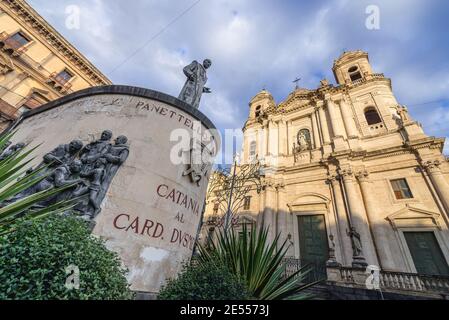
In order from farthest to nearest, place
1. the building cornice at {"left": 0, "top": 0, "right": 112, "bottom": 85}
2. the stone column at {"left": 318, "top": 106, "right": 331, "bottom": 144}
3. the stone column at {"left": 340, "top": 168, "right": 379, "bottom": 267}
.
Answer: the stone column at {"left": 318, "top": 106, "right": 331, "bottom": 144} → the building cornice at {"left": 0, "top": 0, "right": 112, "bottom": 85} → the stone column at {"left": 340, "top": 168, "right": 379, "bottom": 267}

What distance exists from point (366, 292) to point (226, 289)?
8155 mm

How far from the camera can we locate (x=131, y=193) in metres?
3.00

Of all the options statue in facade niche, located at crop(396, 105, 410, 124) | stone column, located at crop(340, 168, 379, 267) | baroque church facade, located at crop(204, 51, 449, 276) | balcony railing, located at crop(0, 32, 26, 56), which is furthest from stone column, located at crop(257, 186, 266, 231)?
balcony railing, located at crop(0, 32, 26, 56)

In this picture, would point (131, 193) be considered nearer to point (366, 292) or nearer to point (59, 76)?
point (366, 292)

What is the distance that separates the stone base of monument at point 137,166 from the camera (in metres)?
2.72

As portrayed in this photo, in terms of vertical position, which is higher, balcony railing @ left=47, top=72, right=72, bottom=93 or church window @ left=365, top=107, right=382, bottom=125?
church window @ left=365, top=107, right=382, bottom=125

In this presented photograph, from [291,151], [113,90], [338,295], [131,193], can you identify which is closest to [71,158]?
[131,193]

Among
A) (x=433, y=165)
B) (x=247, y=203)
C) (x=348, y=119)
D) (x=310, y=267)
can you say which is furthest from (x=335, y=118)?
(x=310, y=267)

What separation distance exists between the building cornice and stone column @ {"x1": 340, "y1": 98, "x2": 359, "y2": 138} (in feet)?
70.6

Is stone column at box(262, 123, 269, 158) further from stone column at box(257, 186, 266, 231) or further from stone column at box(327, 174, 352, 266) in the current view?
stone column at box(327, 174, 352, 266)

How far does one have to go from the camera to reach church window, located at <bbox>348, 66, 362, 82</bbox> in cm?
1952

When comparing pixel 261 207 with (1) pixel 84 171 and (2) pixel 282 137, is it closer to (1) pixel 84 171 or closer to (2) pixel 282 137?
(2) pixel 282 137

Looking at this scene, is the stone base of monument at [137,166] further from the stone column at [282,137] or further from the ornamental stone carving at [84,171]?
the stone column at [282,137]

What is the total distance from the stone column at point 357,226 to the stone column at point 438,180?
3.45 metres
